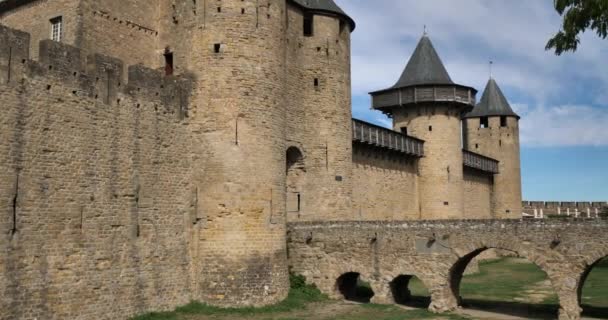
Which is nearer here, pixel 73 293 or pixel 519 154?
pixel 73 293

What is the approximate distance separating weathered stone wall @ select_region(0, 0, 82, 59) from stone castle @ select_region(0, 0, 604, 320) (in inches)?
1.8

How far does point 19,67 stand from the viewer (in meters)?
11.8

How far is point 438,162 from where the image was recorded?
2772cm

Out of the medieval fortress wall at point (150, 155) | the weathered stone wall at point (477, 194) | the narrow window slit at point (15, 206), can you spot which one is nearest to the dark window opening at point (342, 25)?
the medieval fortress wall at point (150, 155)

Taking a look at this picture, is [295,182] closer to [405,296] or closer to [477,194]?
[405,296]

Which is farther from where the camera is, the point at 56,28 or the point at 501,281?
the point at 501,281

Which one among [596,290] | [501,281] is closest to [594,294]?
[596,290]

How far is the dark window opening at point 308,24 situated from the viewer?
20.5 m

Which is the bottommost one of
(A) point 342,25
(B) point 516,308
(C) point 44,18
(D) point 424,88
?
(B) point 516,308

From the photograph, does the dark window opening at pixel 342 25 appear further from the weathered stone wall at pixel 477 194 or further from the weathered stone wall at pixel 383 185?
the weathered stone wall at pixel 477 194

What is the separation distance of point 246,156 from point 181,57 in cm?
320

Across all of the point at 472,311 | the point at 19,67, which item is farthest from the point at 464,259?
the point at 19,67

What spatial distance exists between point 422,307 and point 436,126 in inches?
485

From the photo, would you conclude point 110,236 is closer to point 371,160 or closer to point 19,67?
point 19,67
